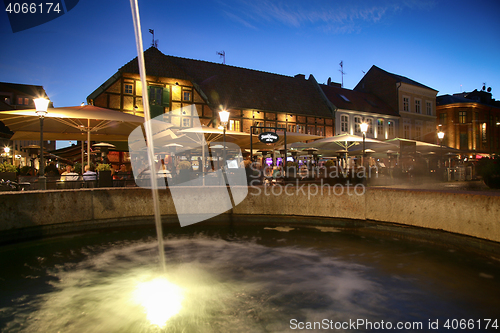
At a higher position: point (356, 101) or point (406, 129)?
point (356, 101)

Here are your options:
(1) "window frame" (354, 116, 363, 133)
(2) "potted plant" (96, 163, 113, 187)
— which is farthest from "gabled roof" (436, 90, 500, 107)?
(2) "potted plant" (96, 163, 113, 187)

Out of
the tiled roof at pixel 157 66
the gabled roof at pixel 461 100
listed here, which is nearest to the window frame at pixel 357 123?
the tiled roof at pixel 157 66

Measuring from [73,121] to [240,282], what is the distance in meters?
8.01

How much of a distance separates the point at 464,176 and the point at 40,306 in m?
23.0

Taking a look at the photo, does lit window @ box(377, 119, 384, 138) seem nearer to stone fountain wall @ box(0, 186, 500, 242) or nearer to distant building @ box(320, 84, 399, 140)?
distant building @ box(320, 84, 399, 140)

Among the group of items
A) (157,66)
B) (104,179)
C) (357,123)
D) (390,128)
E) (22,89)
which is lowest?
(104,179)

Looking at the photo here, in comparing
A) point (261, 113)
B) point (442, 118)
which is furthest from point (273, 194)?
point (442, 118)

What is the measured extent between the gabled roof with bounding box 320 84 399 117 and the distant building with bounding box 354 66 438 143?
45.6 inches

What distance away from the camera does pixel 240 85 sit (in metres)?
28.3

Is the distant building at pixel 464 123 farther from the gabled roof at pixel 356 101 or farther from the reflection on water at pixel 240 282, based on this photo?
the reflection on water at pixel 240 282

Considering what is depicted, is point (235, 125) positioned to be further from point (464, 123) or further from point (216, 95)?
point (464, 123)

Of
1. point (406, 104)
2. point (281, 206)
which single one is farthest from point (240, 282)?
point (406, 104)

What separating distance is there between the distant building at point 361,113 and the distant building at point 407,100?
3.21ft

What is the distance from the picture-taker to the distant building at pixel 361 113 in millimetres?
31172
